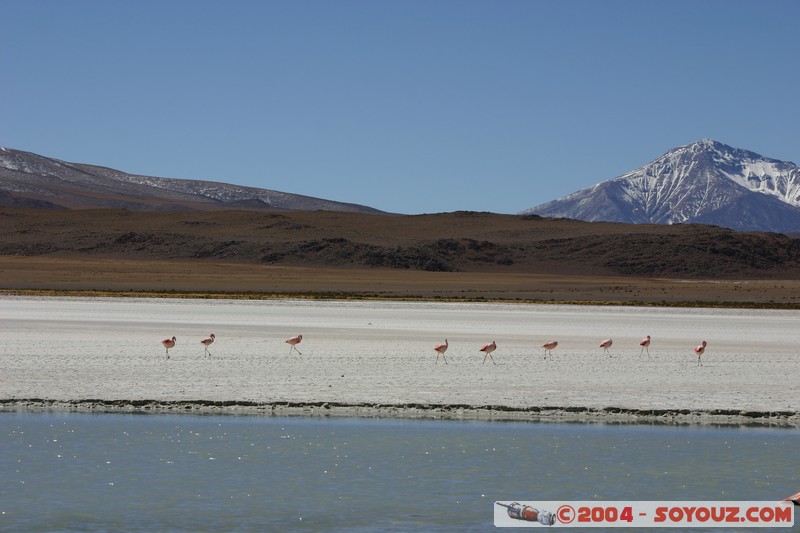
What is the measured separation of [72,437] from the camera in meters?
15.7

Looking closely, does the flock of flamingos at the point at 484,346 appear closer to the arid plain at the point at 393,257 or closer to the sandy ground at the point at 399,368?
the sandy ground at the point at 399,368

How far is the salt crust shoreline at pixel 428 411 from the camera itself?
17.5m

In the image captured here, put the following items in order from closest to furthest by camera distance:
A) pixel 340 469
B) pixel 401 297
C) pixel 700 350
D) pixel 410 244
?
pixel 340 469, pixel 700 350, pixel 401 297, pixel 410 244

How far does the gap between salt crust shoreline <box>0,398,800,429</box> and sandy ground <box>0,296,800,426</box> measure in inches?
1.5

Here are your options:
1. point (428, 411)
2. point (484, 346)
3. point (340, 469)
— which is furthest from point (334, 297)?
point (340, 469)

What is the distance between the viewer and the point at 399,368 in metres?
23.1

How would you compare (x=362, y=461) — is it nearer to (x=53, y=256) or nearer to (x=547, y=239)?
(x=53, y=256)

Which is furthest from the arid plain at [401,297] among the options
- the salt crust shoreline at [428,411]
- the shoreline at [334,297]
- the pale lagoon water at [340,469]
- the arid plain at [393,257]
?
the pale lagoon water at [340,469]

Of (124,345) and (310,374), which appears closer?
(310,374)

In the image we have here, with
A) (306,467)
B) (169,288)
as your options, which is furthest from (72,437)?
(169,288)

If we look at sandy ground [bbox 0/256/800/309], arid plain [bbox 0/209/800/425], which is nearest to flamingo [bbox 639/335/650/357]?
arid plain [bbox 0/209/800/425]

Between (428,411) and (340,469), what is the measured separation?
417 centimetres

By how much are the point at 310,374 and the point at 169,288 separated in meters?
42.3

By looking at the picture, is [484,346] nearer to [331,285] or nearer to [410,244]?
[331,285]
